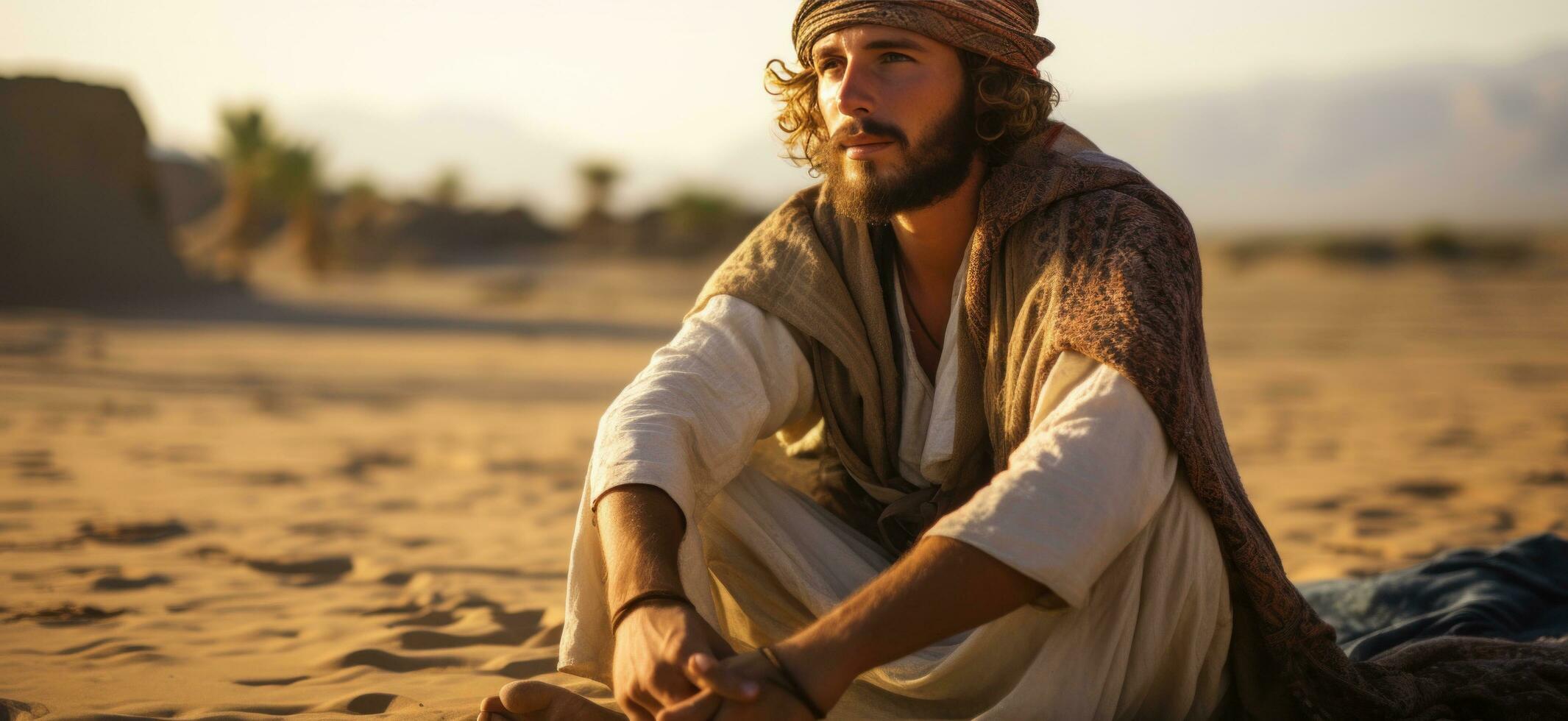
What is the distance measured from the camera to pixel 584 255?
35750mm

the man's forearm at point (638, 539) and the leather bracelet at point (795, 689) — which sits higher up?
the man's forearm at point (638, 539)

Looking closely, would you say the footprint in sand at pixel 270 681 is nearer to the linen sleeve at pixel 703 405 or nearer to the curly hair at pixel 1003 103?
the linen sleeve at pixel 703 405

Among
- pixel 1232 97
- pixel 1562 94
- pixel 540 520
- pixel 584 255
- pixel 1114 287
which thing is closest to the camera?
pixel 1114 287

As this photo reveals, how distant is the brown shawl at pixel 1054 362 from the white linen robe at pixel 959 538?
0.13ft

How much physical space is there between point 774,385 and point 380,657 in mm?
1163

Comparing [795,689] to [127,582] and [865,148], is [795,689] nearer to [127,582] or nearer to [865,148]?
[865,148]

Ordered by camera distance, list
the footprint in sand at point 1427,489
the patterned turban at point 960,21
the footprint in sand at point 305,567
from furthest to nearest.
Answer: the footprint in sand at point 1427,489 < the footprint in sand at point 305,567 < the patterned turban at point 960,21

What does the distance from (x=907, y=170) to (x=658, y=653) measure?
1.01 metres

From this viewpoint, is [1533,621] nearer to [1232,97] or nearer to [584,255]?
[584,255]

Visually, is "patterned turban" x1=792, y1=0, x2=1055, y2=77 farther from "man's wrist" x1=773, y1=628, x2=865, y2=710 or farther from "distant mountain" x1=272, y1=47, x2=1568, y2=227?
"distant mountain" x1=272, y1=47, x2=1568, y2=227

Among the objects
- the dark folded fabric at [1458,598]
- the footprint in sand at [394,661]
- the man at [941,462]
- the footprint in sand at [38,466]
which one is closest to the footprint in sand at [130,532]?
the footprint in sand at [38,466]

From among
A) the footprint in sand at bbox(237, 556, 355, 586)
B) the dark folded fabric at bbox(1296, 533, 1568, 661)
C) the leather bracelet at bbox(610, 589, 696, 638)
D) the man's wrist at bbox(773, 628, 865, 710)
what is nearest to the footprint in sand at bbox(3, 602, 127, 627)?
the footprint in sand at bbox(237, 556, 355, 586)

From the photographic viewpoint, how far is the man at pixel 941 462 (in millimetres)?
1806

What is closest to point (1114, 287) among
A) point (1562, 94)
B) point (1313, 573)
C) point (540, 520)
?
point (1313, 573)
